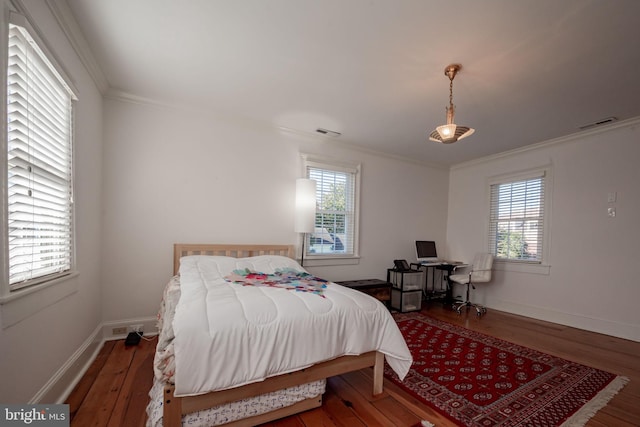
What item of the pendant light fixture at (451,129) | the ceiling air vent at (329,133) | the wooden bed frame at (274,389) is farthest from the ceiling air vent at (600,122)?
the wooden bed frame at (274,389)

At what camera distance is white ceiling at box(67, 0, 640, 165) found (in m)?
1.71

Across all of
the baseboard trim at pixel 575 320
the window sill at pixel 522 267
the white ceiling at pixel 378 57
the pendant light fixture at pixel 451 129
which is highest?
the white ceiling at pixel 378 57

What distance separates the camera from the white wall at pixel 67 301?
1311 mm

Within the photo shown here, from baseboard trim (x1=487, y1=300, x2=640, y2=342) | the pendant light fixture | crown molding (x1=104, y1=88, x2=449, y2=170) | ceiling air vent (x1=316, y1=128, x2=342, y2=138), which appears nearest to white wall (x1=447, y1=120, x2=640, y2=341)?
baseboard trim (x1=487, y1=300, x2=640, y2=342)

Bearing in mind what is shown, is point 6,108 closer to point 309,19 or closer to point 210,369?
point 210,369

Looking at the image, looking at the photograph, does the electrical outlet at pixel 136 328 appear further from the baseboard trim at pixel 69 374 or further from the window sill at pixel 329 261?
Result: the window sill at pixel 329 261

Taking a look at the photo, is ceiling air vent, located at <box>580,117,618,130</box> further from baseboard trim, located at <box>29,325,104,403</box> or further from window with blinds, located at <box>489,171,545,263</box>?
baseboard trim, located at <box>29,325,104,403</box>

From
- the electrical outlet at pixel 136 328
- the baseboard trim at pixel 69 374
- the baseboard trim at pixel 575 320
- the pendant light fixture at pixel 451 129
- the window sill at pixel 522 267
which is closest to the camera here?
the baseboard trim at pixel 69 374

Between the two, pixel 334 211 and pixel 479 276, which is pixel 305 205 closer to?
pixel 334 211

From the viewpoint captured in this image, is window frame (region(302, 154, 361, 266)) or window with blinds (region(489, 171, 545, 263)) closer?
window frame (region(302, 154, 361, 266))

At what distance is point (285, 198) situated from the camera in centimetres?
371

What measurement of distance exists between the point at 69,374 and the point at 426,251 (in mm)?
4580

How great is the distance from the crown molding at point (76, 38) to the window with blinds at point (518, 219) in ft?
17.5

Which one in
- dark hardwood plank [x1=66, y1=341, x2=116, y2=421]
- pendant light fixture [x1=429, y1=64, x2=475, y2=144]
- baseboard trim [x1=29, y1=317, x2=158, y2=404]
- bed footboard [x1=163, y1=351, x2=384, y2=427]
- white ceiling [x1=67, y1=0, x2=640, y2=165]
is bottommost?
dark hardwood plank [x1=66, y1=341, x2=116, y2=421]
